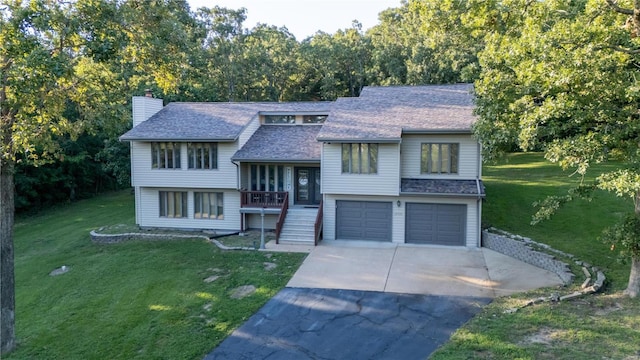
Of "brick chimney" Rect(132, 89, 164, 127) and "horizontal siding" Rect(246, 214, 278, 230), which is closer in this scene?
"horizontal siding" Rect(246, 214, 278, 230)

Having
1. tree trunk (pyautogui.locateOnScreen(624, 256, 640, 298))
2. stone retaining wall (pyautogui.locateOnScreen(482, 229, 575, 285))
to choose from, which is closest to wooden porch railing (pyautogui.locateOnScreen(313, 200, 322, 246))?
stone retaining wall (pyautogui.locateOnScreen(482, 229, 575, 285))

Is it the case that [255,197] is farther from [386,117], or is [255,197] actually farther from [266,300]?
[266,300]

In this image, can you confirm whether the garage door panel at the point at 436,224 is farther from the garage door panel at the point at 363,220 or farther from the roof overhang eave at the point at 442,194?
the garage door panel at the point at 363,220

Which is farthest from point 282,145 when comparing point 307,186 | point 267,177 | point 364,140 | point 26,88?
point 26,88

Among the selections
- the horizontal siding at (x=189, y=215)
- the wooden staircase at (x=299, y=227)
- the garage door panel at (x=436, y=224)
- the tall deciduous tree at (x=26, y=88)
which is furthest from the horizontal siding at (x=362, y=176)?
the tall deciduous tree at (x=26, y=88)

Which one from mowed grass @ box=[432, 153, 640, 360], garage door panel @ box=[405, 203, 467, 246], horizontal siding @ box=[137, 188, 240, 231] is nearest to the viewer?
mowed grass @ box=[432, 153, 640, 360]

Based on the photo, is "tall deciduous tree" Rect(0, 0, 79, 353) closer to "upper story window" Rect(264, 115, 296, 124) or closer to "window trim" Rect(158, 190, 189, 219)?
"window trim" Rect(158, 190, 189, 219)

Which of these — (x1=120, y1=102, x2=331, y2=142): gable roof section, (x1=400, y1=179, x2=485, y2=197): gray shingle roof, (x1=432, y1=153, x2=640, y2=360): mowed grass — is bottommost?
(x1=432, y1=153, x2=640, y2=360): mowed grass

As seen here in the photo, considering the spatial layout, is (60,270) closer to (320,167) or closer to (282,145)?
(282,145)
